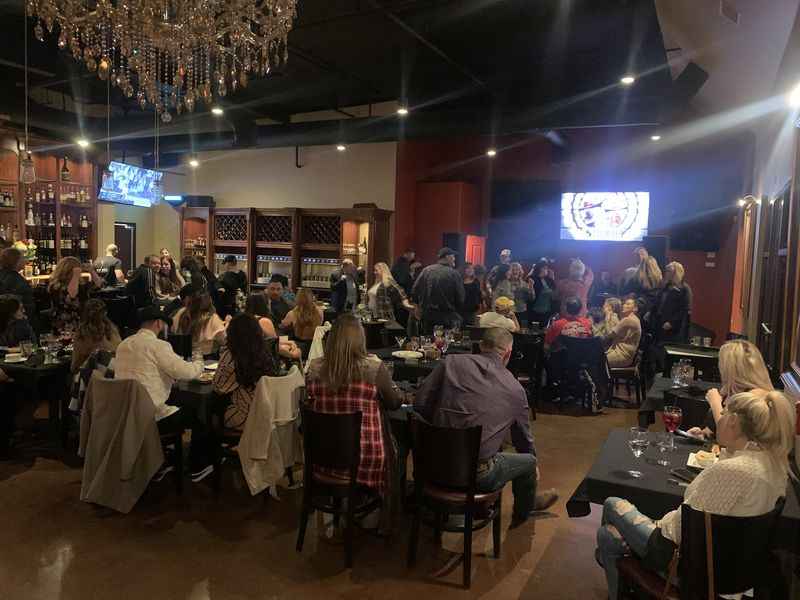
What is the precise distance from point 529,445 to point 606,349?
3698 mm

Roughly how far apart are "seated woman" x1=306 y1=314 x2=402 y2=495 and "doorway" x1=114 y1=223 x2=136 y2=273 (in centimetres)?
1139

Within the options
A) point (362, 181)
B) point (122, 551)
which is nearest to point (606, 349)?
point (122, 551)

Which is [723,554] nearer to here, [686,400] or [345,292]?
[686,400]

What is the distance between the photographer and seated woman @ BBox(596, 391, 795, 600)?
207 centimetres

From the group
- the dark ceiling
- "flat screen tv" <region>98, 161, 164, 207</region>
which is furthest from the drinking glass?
Result: "flat screen tv" <region>98, 161, 164, 207</region>

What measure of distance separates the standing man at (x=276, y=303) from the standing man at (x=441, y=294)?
168cm

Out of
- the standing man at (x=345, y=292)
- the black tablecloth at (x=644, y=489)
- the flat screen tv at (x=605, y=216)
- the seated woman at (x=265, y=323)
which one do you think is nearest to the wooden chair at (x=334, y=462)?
the black tablecloth at (x=644, y=489)

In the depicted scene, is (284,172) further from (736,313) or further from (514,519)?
(514,519)

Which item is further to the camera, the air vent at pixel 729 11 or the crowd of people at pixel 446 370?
the air vent at pixel 729 11

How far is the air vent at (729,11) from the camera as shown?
389 cm

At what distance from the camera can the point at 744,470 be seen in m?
2.08

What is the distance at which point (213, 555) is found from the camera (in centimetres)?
338

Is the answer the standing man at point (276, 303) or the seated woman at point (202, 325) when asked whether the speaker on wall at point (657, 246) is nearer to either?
the standing man at point (276, 303)

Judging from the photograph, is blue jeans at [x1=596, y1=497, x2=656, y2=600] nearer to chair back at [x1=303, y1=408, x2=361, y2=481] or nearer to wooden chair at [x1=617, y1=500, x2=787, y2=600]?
wooden chair at [x1=617, y1=500, x2=787, y2=600]
